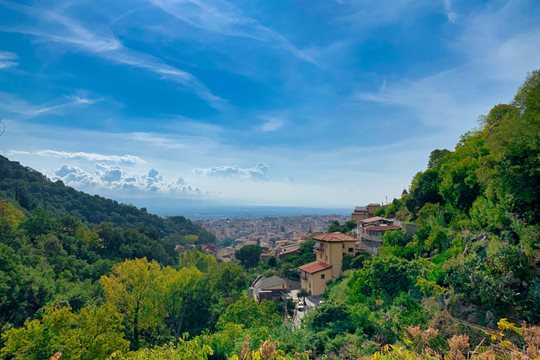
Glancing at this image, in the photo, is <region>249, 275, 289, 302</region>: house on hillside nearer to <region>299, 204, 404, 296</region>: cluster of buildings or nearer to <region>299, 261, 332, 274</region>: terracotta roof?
<region>299, 204, 404, 296</region>: cluster of buildings

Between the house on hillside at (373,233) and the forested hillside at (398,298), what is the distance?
2234 mm

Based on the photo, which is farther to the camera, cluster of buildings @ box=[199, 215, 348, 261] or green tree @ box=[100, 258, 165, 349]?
cluster of buildings @ box=[199, 215, 348, 261]

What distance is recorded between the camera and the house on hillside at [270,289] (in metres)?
28.0

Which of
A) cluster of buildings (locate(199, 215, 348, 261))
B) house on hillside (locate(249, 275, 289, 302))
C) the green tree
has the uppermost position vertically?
the green tree

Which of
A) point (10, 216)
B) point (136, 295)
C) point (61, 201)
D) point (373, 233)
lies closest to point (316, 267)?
point (373, 233)

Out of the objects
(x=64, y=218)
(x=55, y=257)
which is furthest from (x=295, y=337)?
(x=64, y=218)

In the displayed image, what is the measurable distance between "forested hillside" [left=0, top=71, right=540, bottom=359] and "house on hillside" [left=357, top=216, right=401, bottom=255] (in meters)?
2.23

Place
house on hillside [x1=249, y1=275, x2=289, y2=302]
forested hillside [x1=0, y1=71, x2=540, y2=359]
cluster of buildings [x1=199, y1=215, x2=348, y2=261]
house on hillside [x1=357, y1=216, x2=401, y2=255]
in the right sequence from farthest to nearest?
cluster of buildings [x1=199, y1=215, x2=348, y2=261] → house on hillside [x1=249, y1=275, x2=289, y2=302] → house on hillside [x1=357, y1=216, x2=401, y2=255] → forested hillside [x1=0, y1=71, x2=540, y2=359]

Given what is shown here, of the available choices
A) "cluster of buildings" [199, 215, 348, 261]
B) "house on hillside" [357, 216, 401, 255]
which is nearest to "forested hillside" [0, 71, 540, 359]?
"house on hillside" [357, 216, 401, 255]

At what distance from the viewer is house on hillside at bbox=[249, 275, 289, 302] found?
91.8 ft

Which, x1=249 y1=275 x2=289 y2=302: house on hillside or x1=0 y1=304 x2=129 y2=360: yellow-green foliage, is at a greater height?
x1=0 y1=304 x2=129 y2=360: yellow-green foliage

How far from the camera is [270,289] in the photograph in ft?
96.5

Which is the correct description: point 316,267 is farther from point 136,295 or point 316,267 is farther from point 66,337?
point 66,337

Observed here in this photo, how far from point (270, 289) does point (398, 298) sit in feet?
58.1
